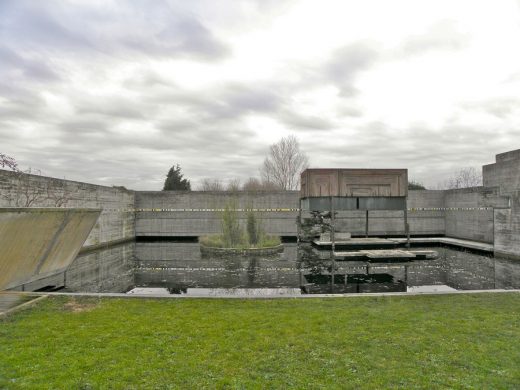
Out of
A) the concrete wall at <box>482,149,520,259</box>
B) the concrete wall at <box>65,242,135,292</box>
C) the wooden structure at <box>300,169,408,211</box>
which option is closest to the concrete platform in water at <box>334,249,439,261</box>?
the concrete wall at <box>482,149,520,259</box>

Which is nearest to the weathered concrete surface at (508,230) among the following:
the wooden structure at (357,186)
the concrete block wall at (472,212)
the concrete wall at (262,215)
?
the concrete block wall at (472,212)

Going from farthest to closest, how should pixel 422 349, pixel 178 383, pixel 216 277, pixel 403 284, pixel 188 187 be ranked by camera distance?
pixel 188 187, pixel 216 277, pixel 403 284, pixel 422 349, pixel 178 383

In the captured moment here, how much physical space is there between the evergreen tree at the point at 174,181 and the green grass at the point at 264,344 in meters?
25.3

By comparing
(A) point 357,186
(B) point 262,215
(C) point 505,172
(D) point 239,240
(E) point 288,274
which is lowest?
(E) point 288,274

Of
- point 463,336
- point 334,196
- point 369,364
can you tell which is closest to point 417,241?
point 334,196

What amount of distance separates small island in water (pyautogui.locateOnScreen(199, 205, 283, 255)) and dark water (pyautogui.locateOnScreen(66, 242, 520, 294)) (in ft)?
4.40

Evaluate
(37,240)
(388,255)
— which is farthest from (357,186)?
(37,240)

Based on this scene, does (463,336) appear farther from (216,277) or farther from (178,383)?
(216,277)

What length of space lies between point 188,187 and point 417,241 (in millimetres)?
21130

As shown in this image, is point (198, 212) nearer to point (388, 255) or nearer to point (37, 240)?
point (388, 255)

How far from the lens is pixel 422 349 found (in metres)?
3.11

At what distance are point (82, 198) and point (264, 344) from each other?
36.6ft

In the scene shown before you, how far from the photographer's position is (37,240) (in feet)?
15.6

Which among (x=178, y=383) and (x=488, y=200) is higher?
(x=488, y=200)
